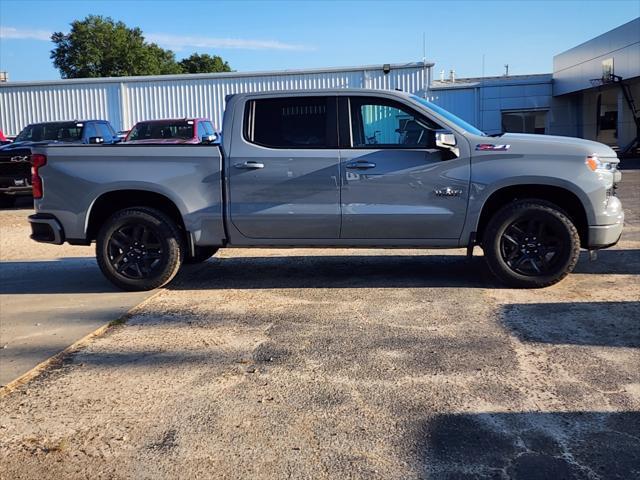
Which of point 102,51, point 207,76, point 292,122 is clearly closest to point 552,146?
point 292,122

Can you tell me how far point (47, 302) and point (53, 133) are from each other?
36.4ft

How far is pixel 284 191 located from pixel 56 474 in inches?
151

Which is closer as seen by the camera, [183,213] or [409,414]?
[409,414]

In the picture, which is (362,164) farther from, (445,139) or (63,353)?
(63,353)

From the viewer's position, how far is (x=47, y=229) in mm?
6852

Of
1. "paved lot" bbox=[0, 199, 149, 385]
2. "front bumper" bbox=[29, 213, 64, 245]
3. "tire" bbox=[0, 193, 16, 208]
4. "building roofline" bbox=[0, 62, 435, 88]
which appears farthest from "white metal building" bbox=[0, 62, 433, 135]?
"front bumper" bbox=[29, 213, 64, 245]

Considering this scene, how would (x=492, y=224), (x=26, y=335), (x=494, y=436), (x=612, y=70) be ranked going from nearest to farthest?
1. (x=494, y=436)
2. (x=26, y=335)
3. (x=492, y=224)
4. (x=612, y=70)

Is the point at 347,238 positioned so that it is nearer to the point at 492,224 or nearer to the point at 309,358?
the point at 492,224

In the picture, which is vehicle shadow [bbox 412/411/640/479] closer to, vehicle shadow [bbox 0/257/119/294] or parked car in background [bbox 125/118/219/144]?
vehicle shadow [bbox 0/257/119/294]

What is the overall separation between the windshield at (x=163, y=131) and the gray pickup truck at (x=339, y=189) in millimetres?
9569

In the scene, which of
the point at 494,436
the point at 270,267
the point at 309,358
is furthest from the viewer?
the point at 270,267

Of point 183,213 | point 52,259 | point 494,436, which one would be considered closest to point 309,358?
point 494,436

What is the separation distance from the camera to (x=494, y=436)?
3514 mm

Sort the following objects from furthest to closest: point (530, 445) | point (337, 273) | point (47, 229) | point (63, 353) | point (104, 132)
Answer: point (104, 132)
point (337, 273)
point (47, 229)
point (63, 353)
point (530, 445)
